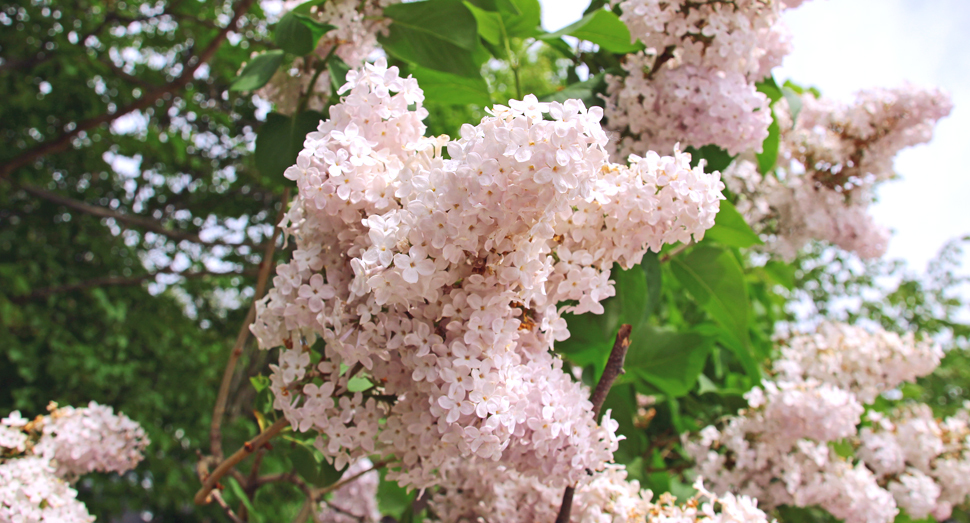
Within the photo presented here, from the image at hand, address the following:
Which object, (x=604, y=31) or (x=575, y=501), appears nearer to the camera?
(x=575, y=501)

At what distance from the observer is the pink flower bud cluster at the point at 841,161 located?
1.66m

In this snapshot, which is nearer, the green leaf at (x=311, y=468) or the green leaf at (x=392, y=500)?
the green leaf at (x=311, y=468)

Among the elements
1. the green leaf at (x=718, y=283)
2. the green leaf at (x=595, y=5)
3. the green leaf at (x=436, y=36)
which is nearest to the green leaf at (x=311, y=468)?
the green leaf at (x=436, y=36)

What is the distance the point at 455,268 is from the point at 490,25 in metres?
0.76

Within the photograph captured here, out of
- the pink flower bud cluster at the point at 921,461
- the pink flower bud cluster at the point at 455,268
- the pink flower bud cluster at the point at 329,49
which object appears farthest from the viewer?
the pink flower bud cluster at the point at 921,461

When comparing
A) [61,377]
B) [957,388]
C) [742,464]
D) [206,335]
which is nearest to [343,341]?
[742,464]

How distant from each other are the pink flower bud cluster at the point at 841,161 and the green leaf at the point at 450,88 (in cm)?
80

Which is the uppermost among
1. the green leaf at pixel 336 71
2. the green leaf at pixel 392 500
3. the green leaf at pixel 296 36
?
the green leaf at pixel 296 36

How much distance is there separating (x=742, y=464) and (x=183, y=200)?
3.25m

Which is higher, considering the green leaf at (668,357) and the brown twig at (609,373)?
the brown twig at (609,373)

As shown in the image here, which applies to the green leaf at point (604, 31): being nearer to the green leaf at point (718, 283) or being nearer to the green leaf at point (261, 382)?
the green leaf at point (718, 283)

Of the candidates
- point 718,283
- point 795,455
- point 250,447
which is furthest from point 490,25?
point 795,455

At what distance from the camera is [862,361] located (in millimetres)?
1746

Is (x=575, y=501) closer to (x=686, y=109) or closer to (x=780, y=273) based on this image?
(x=686, y=109)
